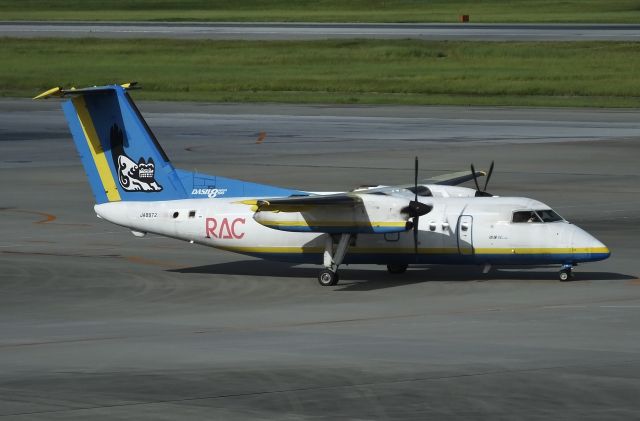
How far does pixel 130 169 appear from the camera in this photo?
1368 inches

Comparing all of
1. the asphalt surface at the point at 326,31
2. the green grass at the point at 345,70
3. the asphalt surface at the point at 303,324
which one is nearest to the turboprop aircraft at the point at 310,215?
the asphalt surface at the point at 303,324

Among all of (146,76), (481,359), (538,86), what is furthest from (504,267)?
(146,76)

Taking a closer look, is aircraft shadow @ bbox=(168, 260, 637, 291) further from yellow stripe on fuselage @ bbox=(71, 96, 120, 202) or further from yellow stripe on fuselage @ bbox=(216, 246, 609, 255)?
yellow stripe on fuselage @ bbox=(71, 96, 120, 202)

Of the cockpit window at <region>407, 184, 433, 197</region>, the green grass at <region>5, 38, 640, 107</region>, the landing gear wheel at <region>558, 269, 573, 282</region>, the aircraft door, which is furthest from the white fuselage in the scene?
the green grass at <region>5, 38, 640, 107</region>

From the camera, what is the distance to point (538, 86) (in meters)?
96.1

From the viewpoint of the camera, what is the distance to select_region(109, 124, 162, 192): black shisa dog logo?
3456 centimetres

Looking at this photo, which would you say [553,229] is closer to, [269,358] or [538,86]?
[269,358]

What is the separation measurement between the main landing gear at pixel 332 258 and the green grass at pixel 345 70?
56887 millimetres

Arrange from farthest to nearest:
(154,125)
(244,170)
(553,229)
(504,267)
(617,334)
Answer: (154,125) → (244,170) → (504,267) → (553,229) → (617,334)

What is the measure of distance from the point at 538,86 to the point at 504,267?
2499 inches

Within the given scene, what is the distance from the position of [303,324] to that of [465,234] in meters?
6.34

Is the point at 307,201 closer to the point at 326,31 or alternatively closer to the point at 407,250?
the point at 407,250

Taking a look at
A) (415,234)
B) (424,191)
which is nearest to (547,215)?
(415,234)

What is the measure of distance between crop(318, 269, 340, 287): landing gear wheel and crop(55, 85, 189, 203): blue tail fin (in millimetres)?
5140
